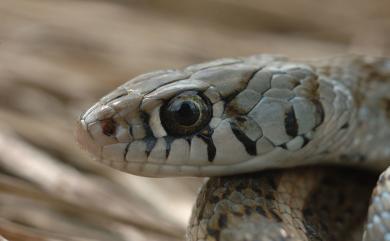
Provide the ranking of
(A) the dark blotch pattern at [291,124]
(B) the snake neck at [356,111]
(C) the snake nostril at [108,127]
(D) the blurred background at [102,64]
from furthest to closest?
(D) the blurred background at [102,64] → (B) the snake neck at [356,111] → (A) the dark blotch pattern at [291,124] → (C) the snake nostril at [108,127]

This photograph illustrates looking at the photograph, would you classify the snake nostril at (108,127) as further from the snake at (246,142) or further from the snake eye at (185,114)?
the snake eye at (185,114)

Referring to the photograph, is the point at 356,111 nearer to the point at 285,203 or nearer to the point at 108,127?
the point at 285,203

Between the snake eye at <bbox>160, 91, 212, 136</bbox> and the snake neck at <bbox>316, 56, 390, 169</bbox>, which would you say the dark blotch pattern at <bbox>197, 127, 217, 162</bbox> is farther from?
the snake neck at <bbox>316, 56, 390, 169</bbox>

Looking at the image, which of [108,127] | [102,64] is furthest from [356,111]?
[102,64]

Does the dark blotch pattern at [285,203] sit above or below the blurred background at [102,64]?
below

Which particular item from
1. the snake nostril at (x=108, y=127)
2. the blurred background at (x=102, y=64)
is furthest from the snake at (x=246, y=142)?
the blurred background at (x=102, y=64)

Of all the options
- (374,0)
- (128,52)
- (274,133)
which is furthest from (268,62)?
(374,0)

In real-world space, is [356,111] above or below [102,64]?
below

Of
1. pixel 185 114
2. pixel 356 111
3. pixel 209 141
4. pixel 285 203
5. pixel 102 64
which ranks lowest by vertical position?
pixel 285 203

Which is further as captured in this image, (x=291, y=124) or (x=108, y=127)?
(x=291, y=124)
